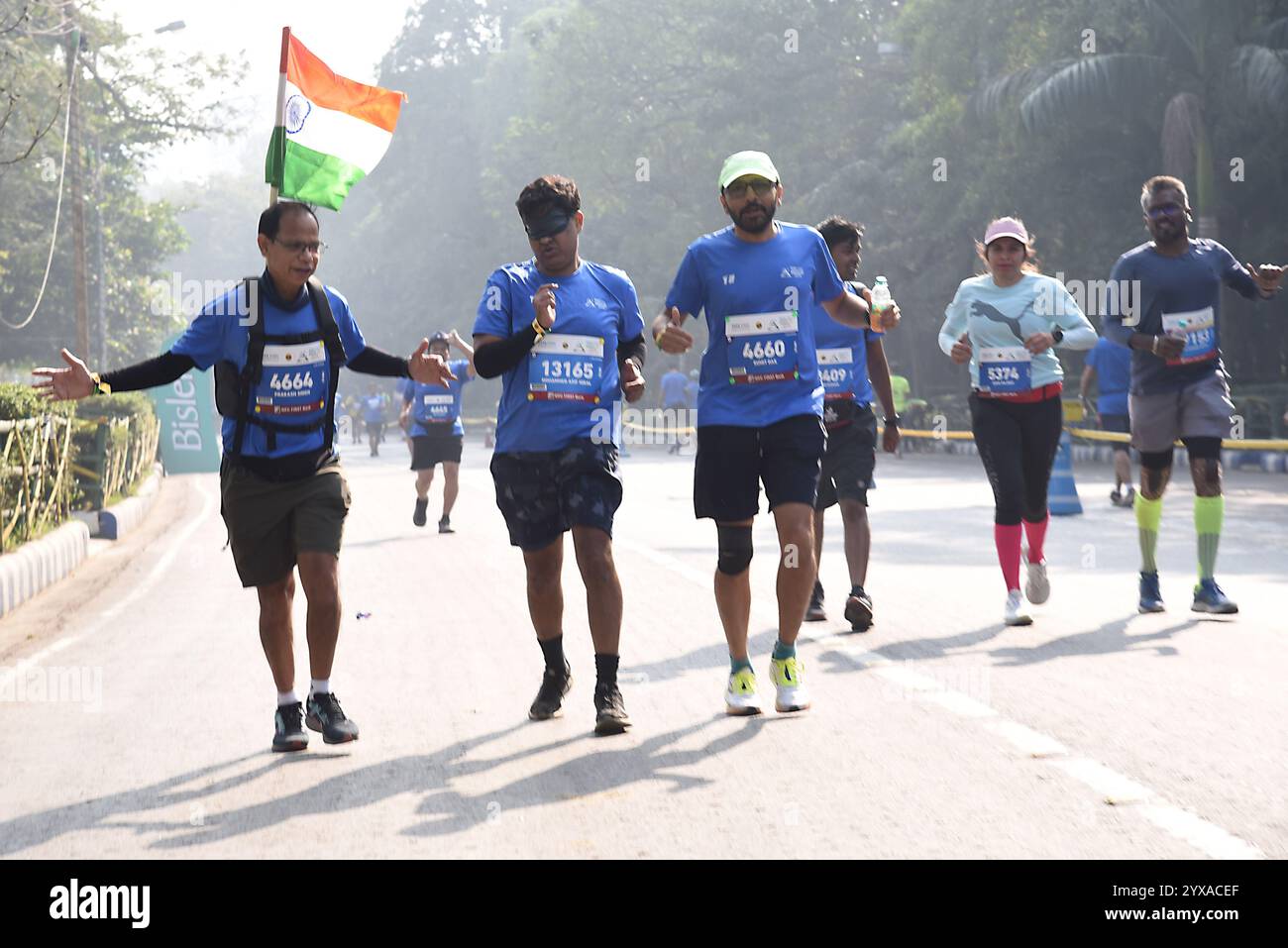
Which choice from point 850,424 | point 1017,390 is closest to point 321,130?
point 850,424

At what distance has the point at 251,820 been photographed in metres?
5.53

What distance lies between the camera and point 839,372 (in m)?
9.52

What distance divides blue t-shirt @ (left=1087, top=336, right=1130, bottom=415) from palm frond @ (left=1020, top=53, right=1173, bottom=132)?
11134 mm

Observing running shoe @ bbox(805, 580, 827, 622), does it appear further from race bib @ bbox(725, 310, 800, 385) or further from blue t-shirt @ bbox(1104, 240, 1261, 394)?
race bib @ bbox(725, 310, 800, 385)

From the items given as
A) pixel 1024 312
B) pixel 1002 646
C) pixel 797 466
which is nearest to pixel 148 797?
pixel 797 466

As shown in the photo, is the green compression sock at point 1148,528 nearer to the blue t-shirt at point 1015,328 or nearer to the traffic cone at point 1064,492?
the blue t-shirt at point 1015,328

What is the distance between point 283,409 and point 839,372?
3.75 metres

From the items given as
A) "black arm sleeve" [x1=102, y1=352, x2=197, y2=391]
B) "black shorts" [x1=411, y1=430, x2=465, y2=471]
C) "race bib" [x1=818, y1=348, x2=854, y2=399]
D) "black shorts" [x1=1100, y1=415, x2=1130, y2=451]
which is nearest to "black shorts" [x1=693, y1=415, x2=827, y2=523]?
"black arm sleeve" [x1=102, y1=352, x2=197, y2=391]

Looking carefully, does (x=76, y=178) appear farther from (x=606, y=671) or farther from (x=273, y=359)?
(x=606, y=671)

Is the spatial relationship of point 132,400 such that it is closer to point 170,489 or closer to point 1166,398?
point 170,489

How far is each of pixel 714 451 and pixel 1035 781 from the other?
1990 millimetres

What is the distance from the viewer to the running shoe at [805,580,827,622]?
9742 mm

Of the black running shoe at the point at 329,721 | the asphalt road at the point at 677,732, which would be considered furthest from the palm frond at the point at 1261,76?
the black running shoe at the point at 329,721

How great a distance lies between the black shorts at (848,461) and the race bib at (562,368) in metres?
2.92
